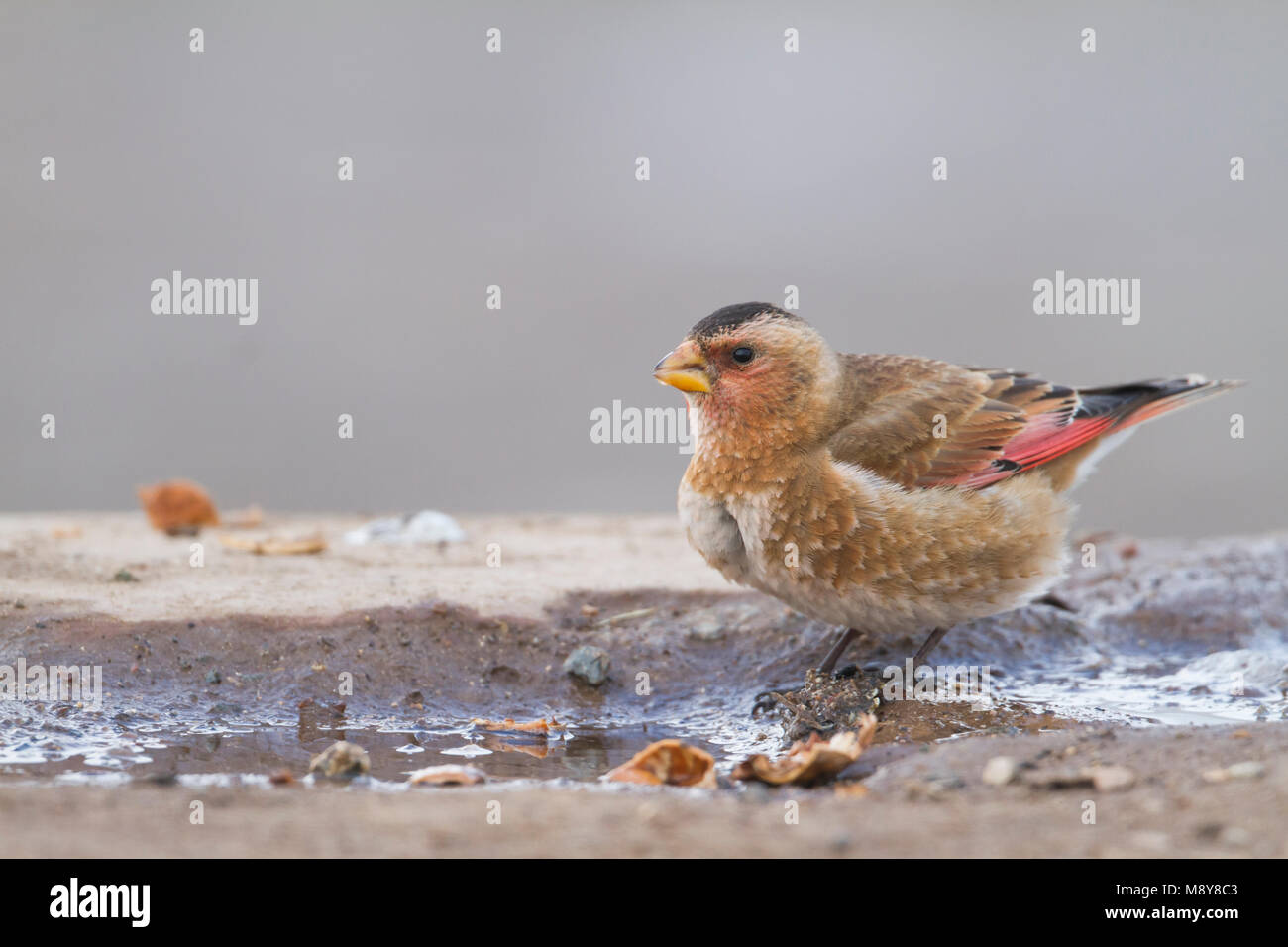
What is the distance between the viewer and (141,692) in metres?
4.23

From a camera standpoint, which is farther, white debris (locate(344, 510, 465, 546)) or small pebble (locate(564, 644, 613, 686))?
white debris (locate(344, 510, 465, 546))

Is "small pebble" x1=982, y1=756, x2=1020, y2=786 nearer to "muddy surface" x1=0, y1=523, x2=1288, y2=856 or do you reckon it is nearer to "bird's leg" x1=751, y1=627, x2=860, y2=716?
"muddy surface" x1=0, y1=523, x2=1288, y2=856

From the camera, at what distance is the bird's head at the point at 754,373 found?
15.4ft

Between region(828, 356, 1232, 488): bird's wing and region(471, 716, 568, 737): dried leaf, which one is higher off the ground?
region(828, 356, 1232, 488): bird's wing

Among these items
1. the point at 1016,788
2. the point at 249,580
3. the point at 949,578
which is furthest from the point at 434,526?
the point at 1016,788

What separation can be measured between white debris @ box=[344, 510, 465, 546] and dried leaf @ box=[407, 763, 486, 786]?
9.04ft

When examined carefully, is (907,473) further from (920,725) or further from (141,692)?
(141,692)

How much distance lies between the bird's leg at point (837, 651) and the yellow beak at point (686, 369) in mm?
1004

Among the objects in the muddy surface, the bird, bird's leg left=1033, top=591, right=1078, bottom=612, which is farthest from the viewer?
bird's leg left=1033, top=591, right=1078, bottom=612

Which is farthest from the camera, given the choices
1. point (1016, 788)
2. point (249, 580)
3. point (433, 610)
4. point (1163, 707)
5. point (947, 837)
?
point (249, 580)

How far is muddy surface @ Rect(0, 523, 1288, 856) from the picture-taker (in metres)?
2.74

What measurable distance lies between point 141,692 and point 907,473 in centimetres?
261

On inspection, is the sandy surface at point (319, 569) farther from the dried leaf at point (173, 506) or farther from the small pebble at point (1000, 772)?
the small pebble at point (1000, 772)

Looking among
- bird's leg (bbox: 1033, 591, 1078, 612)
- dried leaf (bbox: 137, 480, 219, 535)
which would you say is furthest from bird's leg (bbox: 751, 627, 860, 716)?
dried leaf (bbox: 137, 480, 219, 535)
